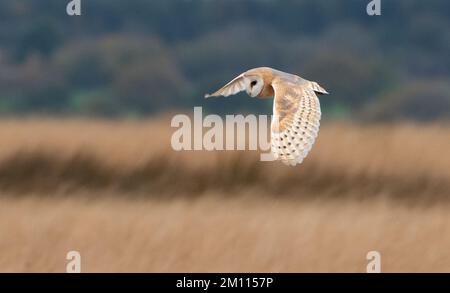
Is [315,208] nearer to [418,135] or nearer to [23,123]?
[418,135]

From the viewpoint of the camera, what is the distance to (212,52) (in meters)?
19.1

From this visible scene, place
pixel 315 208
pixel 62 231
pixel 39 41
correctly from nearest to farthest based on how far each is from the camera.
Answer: pixel 62 231
pixel 315 208
pixel 39 41

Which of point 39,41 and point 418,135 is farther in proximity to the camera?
point 39,41

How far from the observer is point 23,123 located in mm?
8688

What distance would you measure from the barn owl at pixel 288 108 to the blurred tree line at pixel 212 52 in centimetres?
1021

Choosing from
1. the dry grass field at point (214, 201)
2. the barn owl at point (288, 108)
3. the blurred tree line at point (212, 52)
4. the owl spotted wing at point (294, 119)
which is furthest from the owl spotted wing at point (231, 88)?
the blurred tree line at point (212, 52)

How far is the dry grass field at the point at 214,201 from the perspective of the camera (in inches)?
227

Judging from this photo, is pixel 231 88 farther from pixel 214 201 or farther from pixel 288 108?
pixel 214 201

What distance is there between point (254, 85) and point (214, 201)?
2.83 m

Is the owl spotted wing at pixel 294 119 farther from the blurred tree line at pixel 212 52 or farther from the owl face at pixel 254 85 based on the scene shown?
the blurred tree line at pixel 212 52

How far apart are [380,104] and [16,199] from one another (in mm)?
9673

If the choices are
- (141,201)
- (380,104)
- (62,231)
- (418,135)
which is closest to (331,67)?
(380,104)
